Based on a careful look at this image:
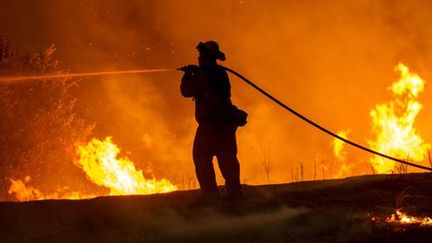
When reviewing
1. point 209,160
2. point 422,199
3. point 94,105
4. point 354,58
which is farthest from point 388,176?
point 94,105

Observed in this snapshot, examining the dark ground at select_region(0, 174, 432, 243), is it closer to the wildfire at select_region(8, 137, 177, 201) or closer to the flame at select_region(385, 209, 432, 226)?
the flame at select_region(385, 209, 432, 226)

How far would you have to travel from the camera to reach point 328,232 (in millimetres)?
7184

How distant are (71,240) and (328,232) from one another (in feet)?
8.66

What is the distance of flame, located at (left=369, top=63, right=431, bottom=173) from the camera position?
32.7 m

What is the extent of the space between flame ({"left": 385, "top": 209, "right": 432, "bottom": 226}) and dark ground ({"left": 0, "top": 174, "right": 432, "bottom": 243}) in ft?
0.54

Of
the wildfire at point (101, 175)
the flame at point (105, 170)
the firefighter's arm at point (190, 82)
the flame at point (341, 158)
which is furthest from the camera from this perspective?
the flame at point (341, 158)

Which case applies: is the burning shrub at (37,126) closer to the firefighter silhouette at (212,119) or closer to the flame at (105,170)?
the flame at (105,170)

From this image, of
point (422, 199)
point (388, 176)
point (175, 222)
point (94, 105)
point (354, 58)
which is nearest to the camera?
point (175, 222)

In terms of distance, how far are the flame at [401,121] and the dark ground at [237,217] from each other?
73.5 feet

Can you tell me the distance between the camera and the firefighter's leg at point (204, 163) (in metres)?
9.09

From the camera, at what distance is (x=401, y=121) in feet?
111

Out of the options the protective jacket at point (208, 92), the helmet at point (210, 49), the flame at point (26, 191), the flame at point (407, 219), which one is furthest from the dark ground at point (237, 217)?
the flame at point (26, 191)

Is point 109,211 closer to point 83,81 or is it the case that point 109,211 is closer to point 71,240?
point 71,240

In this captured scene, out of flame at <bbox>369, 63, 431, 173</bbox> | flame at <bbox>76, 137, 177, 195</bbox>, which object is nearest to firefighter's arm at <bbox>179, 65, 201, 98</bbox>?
flame at <bbox>369, 63, 431, 173</bbox>
